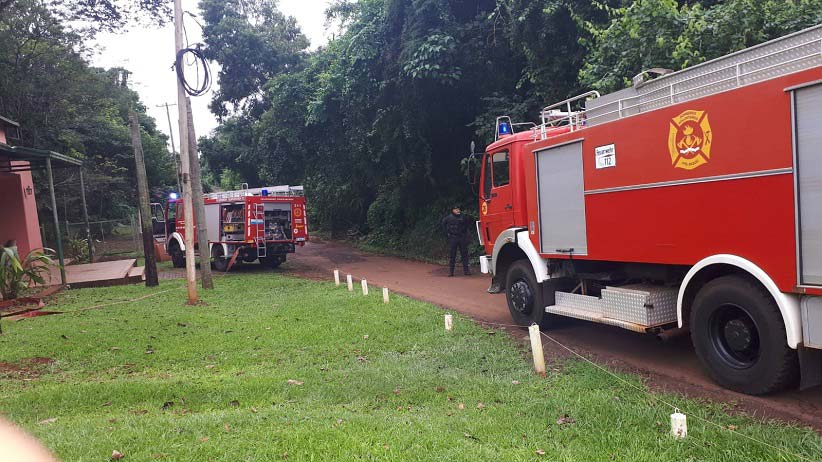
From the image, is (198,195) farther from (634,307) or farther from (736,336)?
(736,336)

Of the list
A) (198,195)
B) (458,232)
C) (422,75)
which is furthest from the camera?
(422,75)

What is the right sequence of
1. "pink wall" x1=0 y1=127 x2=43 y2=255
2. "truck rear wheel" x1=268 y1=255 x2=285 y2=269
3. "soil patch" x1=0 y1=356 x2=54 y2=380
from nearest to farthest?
"soil patch" x1=0 y1=356 x2=54 y2=380
"pink wall" x1=0 y1=127 x2=43 y2=255
"truck rear wheel" x1=268 y1=255 x2=285 y2=269

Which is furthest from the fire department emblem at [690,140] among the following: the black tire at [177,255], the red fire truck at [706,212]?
the black tire at [177,255]

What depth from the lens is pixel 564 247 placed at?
23.3ft

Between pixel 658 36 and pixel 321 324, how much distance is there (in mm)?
7018

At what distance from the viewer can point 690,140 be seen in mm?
5215

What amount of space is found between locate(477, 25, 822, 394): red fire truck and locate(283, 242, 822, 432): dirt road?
0.64ft

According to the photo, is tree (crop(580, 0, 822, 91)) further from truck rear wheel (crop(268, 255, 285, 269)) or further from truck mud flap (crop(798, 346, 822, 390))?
truck rear wheel (crop(268, 255, 285, 269))

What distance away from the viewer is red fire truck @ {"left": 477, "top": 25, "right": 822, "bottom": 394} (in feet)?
14.3

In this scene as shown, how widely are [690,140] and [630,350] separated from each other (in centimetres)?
276

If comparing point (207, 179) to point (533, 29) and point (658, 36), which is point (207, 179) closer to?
point (533, 29)

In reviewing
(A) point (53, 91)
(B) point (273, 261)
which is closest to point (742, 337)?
(B) point (273, 261)

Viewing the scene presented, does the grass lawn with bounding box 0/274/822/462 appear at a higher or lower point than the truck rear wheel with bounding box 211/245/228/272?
lower

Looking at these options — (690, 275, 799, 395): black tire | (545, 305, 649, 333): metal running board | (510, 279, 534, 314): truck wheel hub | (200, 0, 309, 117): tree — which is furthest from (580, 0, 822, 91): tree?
(200, 0, 309, 117): tree
